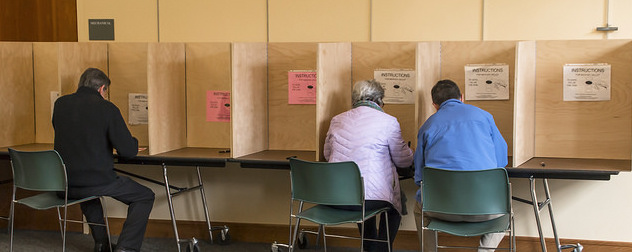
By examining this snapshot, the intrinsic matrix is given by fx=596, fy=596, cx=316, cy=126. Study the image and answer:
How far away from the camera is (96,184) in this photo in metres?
3.34

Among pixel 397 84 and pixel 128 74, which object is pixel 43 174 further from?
pixel 397 84

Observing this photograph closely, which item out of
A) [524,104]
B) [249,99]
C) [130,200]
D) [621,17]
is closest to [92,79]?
[130,200]

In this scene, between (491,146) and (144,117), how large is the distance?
2.32 meters

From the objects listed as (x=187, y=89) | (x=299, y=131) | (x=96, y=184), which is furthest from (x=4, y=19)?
(x=299, y=131)

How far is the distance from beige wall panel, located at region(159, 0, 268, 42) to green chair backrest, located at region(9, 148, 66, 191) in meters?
1.27

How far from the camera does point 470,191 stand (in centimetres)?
259

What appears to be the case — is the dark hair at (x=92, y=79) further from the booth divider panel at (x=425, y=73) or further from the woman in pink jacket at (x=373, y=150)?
the booth divider panel at (x=425, y=73)

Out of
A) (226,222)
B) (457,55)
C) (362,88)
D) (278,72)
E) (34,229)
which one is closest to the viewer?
(362,88)

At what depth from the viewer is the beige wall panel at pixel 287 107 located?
3742 mm

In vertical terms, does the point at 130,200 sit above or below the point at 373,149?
below

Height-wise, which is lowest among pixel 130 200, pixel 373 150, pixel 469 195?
pixel 130 200

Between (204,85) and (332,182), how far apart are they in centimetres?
146

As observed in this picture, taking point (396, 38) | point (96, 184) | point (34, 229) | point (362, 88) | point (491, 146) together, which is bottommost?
point (34, 229)

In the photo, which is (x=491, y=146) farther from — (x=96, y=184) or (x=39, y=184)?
(x=39, y=184)
